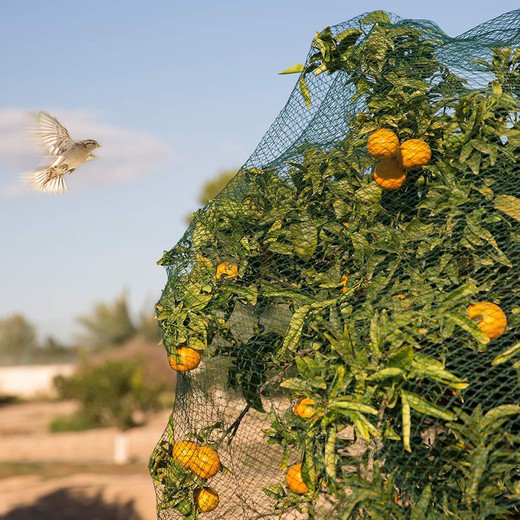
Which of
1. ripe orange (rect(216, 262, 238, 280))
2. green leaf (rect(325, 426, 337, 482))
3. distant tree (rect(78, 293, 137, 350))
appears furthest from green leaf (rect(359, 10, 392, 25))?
distant tree (rect(78, 293, 137, 350))

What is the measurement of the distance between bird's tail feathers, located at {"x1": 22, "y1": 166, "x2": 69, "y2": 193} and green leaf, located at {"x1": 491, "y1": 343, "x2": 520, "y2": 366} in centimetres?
166

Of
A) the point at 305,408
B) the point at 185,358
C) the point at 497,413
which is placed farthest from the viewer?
the point at 185,358

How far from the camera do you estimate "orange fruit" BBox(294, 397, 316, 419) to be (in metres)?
2.18

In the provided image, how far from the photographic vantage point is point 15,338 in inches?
1277

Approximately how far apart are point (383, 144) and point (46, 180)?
4.14 feet

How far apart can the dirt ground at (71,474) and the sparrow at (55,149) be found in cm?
667

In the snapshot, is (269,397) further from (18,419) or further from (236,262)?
(18,419)

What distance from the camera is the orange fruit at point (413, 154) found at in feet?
7.77

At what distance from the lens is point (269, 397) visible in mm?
2508

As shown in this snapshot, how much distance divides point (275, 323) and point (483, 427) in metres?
0.71

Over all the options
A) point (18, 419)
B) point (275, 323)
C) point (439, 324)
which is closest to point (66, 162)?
point (275, 323)

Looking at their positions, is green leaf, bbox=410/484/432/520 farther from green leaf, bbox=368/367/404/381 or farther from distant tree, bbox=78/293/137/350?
distant tree, bbox=78/293/137/350

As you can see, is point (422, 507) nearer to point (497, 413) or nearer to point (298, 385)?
point (497, 413)

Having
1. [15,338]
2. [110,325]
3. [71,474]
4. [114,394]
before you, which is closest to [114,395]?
[114,394]
